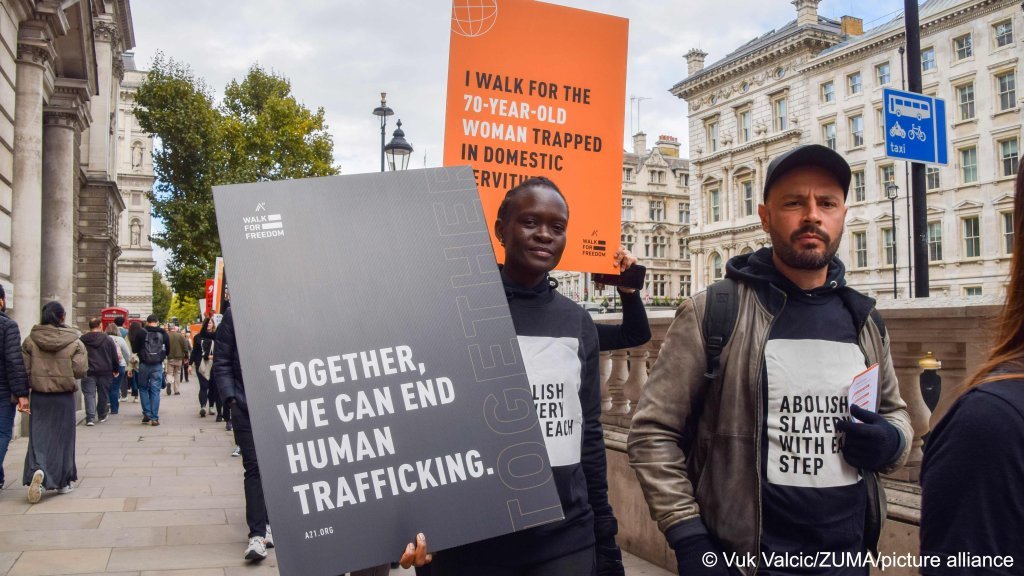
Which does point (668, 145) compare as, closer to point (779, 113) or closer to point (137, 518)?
point (779, 113)

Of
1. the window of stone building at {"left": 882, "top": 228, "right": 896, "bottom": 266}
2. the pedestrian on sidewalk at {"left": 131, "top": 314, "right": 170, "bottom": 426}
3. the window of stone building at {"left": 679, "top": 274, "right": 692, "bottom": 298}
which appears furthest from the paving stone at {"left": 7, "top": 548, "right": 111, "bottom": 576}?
the window of stone building at {"left": 679, "top": 274, "right": 692, "bottom": 298}

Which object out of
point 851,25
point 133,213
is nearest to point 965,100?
point 851,25

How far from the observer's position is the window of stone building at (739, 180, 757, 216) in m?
62.4

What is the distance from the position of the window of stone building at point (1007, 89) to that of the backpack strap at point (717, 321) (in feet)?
157

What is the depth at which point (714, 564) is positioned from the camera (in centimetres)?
222

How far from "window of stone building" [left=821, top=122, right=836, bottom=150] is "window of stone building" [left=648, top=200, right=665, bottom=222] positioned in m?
33.2

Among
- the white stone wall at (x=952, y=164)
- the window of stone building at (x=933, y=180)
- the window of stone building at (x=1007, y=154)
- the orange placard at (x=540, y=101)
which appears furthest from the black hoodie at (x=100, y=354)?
the window of stone building at (x=933, y=180)

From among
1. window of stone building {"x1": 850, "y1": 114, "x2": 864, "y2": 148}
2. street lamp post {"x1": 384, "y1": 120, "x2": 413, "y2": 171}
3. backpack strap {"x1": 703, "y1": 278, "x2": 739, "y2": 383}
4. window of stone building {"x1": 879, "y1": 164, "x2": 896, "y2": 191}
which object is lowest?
backpack strap {"x1": 703, "y1": 278, "x2": 739, "y2": 383}

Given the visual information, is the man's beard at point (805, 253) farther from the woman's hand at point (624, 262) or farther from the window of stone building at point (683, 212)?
the window of stone building at point (683, 212)

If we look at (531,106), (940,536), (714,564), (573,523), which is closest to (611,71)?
(531,106)

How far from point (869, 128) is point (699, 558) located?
54.4 m

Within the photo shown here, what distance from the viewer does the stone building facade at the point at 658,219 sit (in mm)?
87250

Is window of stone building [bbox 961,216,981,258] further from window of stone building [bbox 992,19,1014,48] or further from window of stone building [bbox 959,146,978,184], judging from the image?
window of stone building [bbox 992,19,1014,48]

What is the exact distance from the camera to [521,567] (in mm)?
2652
